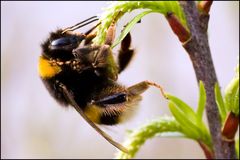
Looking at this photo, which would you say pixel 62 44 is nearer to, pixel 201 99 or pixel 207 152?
pixel 201 99

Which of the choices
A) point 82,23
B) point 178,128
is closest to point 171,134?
point 178,128

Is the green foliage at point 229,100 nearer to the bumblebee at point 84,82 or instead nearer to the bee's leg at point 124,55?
the bumblebee at point 84,82

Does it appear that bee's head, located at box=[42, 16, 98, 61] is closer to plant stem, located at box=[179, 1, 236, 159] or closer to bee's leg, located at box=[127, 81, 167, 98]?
bee's leg, located at box=[127, 81, 167, 98]

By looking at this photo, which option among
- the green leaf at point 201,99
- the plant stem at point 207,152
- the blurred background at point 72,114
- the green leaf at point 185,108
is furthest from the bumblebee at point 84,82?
the blurred background at point 72,114

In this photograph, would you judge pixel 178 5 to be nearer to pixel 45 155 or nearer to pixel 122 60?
pixel 122 60

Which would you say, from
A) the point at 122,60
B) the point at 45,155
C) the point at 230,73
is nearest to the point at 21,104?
the point at 45,155

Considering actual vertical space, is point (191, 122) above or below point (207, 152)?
above

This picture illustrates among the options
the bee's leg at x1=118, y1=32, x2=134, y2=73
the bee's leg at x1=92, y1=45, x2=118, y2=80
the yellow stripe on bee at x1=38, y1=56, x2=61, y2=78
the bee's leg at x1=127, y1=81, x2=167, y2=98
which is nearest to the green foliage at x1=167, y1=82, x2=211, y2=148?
the bee's leg at x1=127, y1=81, x2=167, y2=98
